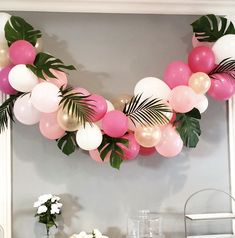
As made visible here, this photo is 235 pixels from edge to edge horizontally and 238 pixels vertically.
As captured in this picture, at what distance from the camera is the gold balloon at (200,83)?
2230mm

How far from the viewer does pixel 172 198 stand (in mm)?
2566

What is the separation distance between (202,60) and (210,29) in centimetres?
25

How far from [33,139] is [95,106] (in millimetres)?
573

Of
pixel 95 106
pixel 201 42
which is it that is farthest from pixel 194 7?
pixel 95 106

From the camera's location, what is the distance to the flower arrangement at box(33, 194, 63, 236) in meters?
2.30

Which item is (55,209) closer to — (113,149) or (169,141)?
(113,149)

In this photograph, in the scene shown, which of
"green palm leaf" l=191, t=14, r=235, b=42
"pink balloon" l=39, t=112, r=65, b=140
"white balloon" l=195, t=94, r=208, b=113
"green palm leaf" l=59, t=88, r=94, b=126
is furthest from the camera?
"green palm leaf" l=191, t=14, r=235, b=42

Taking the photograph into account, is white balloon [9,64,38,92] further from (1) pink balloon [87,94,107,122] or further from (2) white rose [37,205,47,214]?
(2) white rose [37,205,47,214]

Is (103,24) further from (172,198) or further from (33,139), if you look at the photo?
(172,198)

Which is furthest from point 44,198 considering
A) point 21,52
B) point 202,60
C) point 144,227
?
point 202,60

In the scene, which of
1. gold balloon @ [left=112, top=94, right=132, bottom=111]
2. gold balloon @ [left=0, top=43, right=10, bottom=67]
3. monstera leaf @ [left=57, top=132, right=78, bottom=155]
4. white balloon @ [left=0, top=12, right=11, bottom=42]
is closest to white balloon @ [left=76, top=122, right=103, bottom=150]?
monstera leaf @ [left=57, top=132, right=78, bottom=155]

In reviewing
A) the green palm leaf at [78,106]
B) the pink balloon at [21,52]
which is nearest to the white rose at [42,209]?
the green palm leaf at [78,106]

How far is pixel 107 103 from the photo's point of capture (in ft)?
7.38

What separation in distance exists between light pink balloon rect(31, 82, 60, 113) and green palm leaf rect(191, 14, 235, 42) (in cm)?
97
